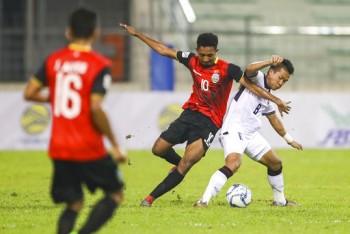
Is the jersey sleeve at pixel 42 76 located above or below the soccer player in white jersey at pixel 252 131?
above

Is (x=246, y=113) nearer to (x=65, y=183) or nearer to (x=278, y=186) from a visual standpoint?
(x=278, y=186)

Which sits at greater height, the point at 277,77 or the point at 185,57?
the point at 185,57

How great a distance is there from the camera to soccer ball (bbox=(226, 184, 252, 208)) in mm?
11742

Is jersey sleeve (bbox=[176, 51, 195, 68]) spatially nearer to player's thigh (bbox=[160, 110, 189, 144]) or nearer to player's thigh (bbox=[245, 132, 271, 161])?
player's thigh (bbox=[160, 110, 189, 144])

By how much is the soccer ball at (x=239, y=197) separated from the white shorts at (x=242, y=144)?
442 millimetres

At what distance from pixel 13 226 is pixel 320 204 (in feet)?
14.1

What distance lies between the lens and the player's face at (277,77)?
1160 centimetres

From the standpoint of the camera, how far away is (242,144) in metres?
11.8

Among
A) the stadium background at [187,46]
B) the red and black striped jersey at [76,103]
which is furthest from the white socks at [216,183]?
the stadium background at [187,46]

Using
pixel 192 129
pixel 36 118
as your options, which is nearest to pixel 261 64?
pixel 192 129

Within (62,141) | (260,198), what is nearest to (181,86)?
(260,198)

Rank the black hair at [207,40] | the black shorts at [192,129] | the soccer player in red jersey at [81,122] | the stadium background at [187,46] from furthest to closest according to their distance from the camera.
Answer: the stadium background at [187,46]
the black shorts at [192,129]
the black hair at [207,40]
the soccer player in red jersey at [81,122]

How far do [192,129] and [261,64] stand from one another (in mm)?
1312

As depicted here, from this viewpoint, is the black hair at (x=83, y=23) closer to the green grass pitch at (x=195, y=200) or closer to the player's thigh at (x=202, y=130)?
the green grass pitch at (x=195, y=200)
